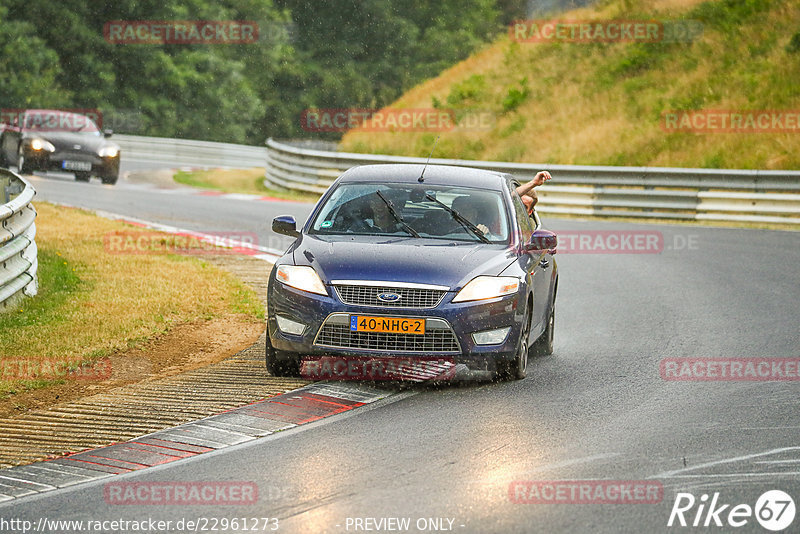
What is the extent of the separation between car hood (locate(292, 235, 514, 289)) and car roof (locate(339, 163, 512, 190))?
0.86 m

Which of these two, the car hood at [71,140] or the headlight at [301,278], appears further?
the car hood at [71,140]

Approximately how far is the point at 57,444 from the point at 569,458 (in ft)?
9.97

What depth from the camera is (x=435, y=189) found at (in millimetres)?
10234

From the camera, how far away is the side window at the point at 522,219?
1031cm

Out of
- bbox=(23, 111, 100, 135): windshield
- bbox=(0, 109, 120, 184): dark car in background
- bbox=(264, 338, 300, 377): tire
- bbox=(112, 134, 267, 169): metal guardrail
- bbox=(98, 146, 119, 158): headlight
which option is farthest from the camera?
bbox=(112, 134, 267, 169): metal guardrail

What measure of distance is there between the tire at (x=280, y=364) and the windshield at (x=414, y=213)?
3.72 ft

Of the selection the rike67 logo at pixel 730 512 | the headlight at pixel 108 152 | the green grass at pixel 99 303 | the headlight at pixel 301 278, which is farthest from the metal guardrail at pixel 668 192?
the rike67 logo at pixel 730 512

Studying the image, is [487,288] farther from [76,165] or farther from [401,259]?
[76,165]

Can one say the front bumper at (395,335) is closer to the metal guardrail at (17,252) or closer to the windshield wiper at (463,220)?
the windshield wiper at (463,220)

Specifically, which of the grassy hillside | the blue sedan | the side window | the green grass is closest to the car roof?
the blue sedan

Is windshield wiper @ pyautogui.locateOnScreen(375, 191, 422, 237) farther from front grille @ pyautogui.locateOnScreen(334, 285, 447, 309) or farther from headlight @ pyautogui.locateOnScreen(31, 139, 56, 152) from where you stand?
headlight @ pyautogui.locateOnScreen(31, 139, 56, 152)

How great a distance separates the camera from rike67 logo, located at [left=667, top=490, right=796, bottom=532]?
5902 mm

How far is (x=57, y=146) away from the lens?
93.1 ft

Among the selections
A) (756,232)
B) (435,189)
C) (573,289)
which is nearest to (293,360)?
(435,189)
